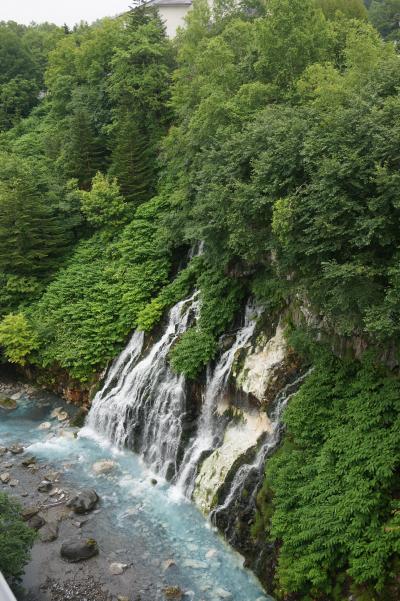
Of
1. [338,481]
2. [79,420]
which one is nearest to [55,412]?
[79,420]

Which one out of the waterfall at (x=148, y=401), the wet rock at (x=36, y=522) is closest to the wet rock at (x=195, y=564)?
the waterfall at (x=148, y=401)

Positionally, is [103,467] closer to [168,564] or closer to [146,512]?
[146,512]

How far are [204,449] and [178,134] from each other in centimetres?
1349

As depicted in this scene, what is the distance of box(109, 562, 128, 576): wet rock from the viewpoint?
1188 centimetres

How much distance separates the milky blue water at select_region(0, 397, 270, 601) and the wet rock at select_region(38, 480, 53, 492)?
0.58 metres

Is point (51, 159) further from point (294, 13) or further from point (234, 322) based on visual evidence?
point (234, 322)

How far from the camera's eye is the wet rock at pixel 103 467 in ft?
51.9

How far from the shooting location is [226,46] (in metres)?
20.2

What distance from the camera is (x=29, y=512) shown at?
45.5ft

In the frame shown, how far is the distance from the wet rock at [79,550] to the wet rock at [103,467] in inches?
127

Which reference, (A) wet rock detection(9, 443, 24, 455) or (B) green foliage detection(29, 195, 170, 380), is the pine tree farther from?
(A) wet rock detection(9, 443, 24, 455)

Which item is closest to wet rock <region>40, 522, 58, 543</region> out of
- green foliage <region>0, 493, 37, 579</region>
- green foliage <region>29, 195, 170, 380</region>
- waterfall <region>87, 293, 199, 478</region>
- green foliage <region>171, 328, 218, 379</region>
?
green foliage <region>0, 493, 37, 579</region>

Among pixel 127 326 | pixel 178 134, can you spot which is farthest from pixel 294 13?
pixel 127 326

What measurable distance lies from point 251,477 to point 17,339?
12.0 meters
